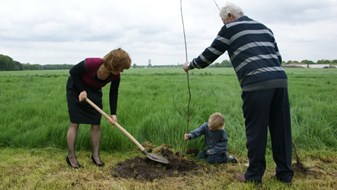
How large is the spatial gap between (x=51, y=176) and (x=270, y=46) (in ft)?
8.57

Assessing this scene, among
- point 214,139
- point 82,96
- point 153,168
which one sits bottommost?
point 153,168

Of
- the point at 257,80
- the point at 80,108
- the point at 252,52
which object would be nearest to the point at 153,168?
the point at 80,108

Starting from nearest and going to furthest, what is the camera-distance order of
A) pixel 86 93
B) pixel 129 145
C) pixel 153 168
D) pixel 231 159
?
pixel 153 168, pixel 86 93, pixel 231 159, pixel 129 145

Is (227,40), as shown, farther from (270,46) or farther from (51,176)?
(51,176)

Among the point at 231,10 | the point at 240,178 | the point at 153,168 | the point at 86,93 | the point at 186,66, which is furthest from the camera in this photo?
the point at 86,93

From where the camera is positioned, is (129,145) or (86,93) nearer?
(86,93)

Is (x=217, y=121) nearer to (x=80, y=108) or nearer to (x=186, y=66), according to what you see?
(x=186, y=66)

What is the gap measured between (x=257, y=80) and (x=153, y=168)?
1584 mm

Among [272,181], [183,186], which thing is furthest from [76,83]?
[272,181]

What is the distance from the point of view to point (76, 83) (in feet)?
13.4

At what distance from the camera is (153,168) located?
13.0 feet

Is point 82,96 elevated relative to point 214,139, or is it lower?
elevated

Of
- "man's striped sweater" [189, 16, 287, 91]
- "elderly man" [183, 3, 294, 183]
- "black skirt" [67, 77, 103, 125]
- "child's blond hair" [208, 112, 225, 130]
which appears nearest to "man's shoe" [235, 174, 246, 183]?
"elderly man" [183, 3, 294, 183]

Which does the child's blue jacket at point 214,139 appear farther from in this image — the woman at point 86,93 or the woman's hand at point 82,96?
the woman's hand at point 82,96
